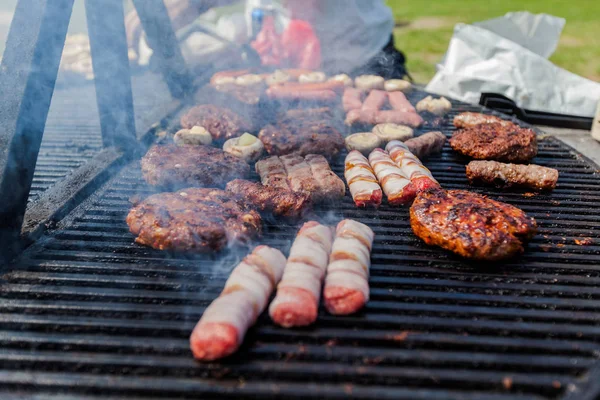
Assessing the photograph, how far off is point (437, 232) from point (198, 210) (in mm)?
1658

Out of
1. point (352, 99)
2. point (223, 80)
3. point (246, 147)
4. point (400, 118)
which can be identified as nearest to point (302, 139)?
point (246, 147)

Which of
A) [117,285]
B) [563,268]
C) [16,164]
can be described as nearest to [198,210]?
[117,285]

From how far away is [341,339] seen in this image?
7.73 ft

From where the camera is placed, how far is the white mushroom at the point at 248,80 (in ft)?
21.1

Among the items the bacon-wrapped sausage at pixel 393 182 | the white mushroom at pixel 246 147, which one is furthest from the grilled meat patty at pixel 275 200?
the white mushroom at pixel 246 147

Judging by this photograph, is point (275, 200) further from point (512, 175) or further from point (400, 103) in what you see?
point (400, 103)

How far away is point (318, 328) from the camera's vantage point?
2.42m

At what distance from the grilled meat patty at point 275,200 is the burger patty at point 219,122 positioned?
1.43 metres

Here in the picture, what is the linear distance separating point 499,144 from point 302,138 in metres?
1.93

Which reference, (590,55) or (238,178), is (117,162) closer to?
(238,178)

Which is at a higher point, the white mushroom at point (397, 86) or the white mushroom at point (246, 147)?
the white mushroom at point (246, 147)

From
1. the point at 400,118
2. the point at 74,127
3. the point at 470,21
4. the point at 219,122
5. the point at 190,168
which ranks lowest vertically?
the point at 470,21

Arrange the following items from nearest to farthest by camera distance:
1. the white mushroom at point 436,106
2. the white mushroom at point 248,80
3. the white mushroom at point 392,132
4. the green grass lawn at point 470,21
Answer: the white mushroom at point 392,132 → the white mushroom at point 436,106 → the white mushroom at point 248,80 → the green grass lawn at point 470,21

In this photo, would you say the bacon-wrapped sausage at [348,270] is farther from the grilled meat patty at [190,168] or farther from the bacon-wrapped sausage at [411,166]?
the grilled meat patty at [190,168]
